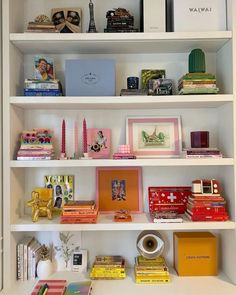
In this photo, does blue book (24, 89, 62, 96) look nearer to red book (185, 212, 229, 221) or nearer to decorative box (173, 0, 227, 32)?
decorative box (173, 0, 227, 32)

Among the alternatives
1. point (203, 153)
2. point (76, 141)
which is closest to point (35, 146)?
point (76, 141)

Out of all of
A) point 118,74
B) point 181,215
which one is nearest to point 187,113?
point 118,74

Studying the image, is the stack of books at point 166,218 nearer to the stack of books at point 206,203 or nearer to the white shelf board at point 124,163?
the stack of books at point 206,203

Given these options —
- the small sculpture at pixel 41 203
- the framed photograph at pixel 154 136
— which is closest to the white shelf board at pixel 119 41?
the framed photograph at pixel 154 136

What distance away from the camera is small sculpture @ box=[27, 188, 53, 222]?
66.8 inches

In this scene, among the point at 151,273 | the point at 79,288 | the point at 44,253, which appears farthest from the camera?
the point at 44,253

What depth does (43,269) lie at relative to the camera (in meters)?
1.71

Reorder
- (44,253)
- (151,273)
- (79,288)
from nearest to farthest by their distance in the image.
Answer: (79,288) < (151,273) < (44,253)

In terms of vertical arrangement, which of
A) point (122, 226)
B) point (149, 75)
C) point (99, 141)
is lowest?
point (122, 226)

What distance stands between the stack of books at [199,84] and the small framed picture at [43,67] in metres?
0.72

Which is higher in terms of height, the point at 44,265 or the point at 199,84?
the point at 199,84

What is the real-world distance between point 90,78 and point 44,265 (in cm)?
102

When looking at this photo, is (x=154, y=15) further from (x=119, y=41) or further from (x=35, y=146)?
(x=35, y=146)

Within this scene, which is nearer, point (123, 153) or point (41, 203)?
point (123, 153)
